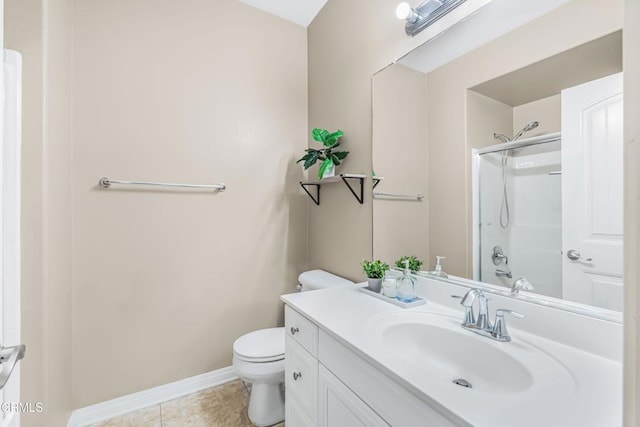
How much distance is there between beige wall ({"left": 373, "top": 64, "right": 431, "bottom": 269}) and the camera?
51.9 inches

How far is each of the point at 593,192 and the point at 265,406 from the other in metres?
1.69

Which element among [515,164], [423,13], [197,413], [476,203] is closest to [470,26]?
[423,13]

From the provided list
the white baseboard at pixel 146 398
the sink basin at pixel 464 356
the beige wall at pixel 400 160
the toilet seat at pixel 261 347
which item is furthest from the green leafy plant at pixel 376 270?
the white baseboard at pixel 146 398

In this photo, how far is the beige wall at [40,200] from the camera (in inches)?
41.7

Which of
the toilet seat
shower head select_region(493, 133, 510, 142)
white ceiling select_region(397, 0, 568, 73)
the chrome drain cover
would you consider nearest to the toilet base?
the toilet seat

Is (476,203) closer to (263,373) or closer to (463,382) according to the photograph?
(463,382)

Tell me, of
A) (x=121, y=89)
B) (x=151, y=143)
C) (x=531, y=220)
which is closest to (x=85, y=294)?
(x=151, y=143)

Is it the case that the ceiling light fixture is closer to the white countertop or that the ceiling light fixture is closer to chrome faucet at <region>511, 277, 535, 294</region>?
chrome faucet at <region>511, 277, 535, 294</region>

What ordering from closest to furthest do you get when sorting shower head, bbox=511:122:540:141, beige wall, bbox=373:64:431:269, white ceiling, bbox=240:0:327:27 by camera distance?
shower head, bbox=511:122:540:141 → beige wall, bbox=373:64:431:269 → white ceiling, bbox=240:0:327:27

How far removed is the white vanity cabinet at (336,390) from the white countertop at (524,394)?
0.04 meters

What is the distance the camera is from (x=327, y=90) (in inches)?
77.6

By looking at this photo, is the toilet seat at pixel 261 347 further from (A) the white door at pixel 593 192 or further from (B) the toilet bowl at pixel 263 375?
(A) the white door at pixel 593 192

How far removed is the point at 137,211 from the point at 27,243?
61 cm

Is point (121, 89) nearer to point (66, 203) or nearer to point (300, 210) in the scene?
point (66, 203)
